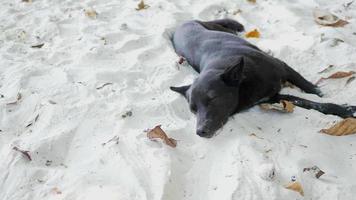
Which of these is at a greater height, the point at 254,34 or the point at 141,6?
the point at 254,34

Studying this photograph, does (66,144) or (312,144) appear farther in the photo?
(66,144)

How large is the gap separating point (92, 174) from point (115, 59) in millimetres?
1823

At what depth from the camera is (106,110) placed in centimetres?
367

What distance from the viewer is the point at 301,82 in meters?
3.89

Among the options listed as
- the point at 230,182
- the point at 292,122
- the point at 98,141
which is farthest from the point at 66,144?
the point at 292,122

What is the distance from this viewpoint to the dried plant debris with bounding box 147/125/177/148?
3186 millimetres

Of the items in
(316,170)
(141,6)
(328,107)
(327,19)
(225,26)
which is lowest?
(141,6)

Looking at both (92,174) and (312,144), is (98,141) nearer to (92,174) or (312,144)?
(92,174)

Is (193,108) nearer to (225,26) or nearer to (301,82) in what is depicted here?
(301,82)

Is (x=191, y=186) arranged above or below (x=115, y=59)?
above

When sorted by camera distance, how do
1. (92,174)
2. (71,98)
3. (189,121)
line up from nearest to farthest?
(92,174) < (189,121) < (71,98)

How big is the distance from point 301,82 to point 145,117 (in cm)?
133

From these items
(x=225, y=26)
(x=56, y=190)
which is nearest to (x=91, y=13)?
(x=225, y=26)

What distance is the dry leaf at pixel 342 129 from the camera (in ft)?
10.3
